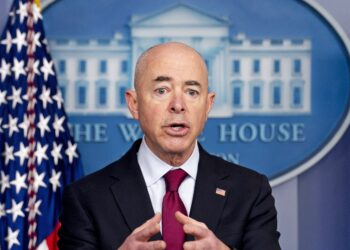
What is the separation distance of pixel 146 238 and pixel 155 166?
368 millimetres

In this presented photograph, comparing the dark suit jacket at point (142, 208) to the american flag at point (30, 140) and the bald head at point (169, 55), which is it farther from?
the american flag at point (30, 140)

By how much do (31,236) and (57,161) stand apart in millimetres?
384

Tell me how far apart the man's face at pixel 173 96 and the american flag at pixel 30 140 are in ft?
5.07

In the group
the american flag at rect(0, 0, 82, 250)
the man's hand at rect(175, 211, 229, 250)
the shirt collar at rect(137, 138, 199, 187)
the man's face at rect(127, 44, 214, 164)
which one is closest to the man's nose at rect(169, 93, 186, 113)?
the man's face at rect(127, 44, 214, 164)

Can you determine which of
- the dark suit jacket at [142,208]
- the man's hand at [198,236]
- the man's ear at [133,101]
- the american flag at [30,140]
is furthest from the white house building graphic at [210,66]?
the man's hand at [198,236]

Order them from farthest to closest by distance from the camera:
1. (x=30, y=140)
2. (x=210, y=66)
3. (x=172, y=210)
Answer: (x=210, y=66), (x=30, y=140), (x=172, y=210)

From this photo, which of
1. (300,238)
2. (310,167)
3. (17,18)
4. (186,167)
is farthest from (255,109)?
(186,167)

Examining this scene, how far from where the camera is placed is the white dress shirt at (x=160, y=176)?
83.5 inches

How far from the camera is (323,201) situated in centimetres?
374

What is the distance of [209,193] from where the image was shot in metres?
2.10

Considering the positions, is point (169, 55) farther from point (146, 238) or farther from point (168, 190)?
point (146, 238)

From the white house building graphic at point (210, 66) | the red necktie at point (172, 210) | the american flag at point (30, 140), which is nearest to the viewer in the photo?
the red necktie at point (172, 210)

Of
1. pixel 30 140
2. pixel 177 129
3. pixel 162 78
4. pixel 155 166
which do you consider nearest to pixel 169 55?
pixel 162 78

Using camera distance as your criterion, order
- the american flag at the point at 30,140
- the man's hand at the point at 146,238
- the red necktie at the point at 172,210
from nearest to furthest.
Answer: the man's hand at the point at 146,238, the red necktie at the point at 172,210, the american flag at the point at 30,140
